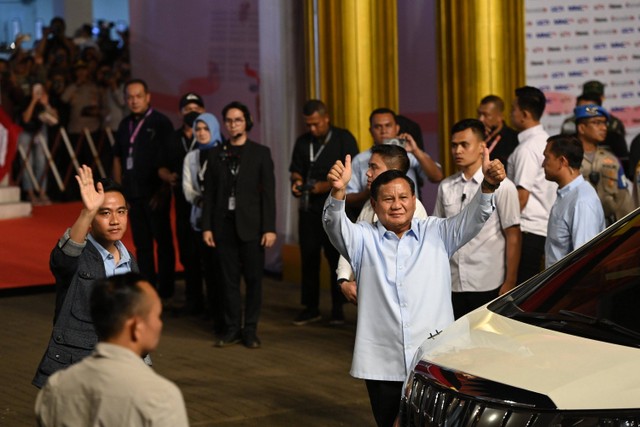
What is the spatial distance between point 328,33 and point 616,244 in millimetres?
6947

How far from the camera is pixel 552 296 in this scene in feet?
16.8

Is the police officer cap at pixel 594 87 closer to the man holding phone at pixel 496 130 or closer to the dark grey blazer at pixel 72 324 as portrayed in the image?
the man holding phone at pixel 496 130

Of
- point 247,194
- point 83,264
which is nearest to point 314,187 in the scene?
point 247,194

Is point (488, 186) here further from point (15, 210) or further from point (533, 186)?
point (15, 210)

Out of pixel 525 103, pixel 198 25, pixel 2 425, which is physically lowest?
pixel 2 425

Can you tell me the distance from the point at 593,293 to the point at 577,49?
648cm

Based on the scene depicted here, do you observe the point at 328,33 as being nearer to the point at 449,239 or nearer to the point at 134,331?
the point at 449,239

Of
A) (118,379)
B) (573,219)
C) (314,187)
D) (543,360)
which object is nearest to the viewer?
(118,379)

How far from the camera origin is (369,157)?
9.10 meters

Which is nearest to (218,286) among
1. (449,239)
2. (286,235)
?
(286,235)

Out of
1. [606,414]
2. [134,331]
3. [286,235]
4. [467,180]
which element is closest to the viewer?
[134,331]

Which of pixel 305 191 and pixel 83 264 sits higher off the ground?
pixel 83 264

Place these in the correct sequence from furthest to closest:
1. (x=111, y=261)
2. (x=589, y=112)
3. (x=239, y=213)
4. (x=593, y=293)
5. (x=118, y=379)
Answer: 1. (x=239, y=213)
2. (x=589, y=112)
3. (x=111, y=261)
4. (x=593, y=293)
5. (x=118, y=379)

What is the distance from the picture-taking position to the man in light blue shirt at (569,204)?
6.72 m
